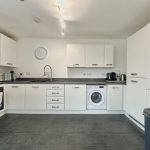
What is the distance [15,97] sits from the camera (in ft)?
13.7

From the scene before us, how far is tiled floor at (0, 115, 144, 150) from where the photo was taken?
241 cm

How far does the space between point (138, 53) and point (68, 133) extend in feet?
7.02

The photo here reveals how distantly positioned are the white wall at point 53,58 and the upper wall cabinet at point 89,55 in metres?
0.40

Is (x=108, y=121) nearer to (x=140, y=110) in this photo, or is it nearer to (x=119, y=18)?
(x=140, y=110)

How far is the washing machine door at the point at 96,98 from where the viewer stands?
167 inches

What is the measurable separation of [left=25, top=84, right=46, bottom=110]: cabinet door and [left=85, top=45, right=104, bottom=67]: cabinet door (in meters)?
1.52

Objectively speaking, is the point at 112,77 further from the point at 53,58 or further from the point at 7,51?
the point at 7,51

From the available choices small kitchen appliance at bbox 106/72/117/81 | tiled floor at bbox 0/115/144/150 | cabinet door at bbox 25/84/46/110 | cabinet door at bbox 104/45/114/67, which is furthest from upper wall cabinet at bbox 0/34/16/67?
small kitchen appliance at bbox 106/72/117/81

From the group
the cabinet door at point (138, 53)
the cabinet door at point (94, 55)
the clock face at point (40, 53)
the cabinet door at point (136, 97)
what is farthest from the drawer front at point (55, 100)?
the cabinet door at point (138, 53)

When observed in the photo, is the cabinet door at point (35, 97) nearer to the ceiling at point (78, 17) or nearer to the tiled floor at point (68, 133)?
the tiled floor at point (68, 133)

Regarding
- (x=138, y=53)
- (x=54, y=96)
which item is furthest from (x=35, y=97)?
(x=138, y=53)

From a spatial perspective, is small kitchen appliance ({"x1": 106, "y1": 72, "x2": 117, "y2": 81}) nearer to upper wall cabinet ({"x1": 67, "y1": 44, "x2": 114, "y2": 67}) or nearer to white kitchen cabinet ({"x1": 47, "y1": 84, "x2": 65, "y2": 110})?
upper wall cabinet ({"x1": 67, "y1": 44, "x2": 114, "y2": 67})

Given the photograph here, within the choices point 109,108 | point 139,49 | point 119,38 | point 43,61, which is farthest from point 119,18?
point 43,61

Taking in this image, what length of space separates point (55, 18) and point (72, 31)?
0.94 m
